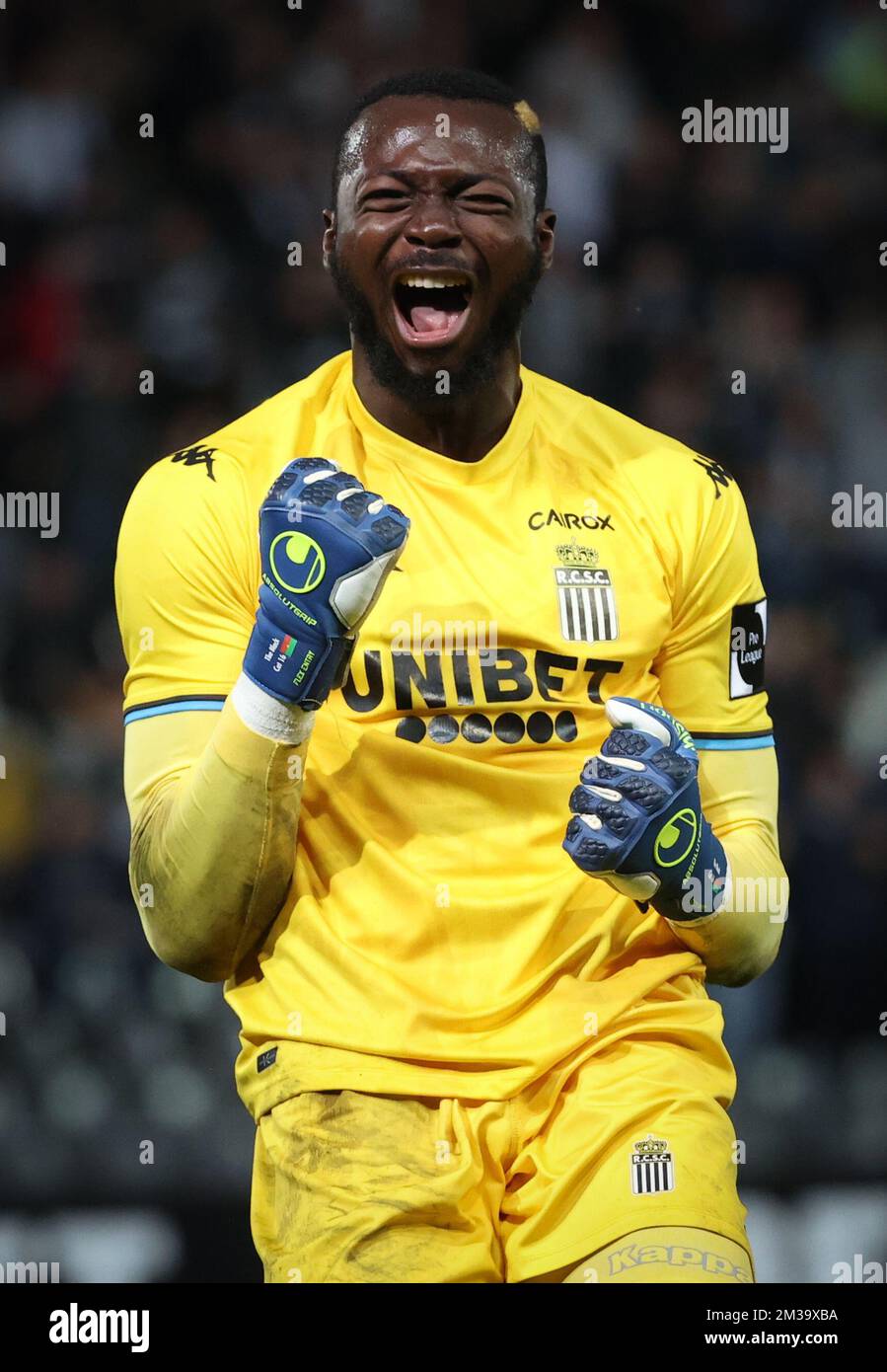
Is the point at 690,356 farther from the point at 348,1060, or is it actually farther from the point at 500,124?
the point at 348,1060

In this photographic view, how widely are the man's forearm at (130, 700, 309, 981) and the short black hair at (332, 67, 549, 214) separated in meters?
0.77

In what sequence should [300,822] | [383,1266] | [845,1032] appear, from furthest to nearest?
[845,1032], [300,822], [383,1266]

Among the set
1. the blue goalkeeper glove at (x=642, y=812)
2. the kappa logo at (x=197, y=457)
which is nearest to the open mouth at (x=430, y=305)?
the kappa logo at (x=197, y=457)

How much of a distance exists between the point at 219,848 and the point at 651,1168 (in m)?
0.61

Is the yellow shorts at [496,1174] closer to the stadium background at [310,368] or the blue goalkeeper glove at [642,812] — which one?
the blue goalkeeper glove at [642,812]

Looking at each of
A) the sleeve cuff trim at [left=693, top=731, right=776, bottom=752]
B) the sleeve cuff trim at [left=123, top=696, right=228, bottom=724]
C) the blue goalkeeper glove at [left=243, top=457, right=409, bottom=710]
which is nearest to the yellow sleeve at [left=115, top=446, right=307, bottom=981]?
the sleeve cuff trim at [left=123, top=696, right=228, bottom=724]

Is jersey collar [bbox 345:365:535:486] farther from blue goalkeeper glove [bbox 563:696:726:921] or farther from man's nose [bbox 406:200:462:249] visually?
blue goalkeeper glove [bbox 563:696:726:921]

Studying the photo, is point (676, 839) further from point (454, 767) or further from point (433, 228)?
point (433, 228)

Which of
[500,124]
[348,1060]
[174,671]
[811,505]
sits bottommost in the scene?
[348,1060]

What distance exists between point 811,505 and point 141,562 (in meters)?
1.45

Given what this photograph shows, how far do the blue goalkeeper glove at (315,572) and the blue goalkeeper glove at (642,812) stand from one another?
319 millimetres

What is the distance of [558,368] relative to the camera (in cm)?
347

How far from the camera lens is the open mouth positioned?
246cm
